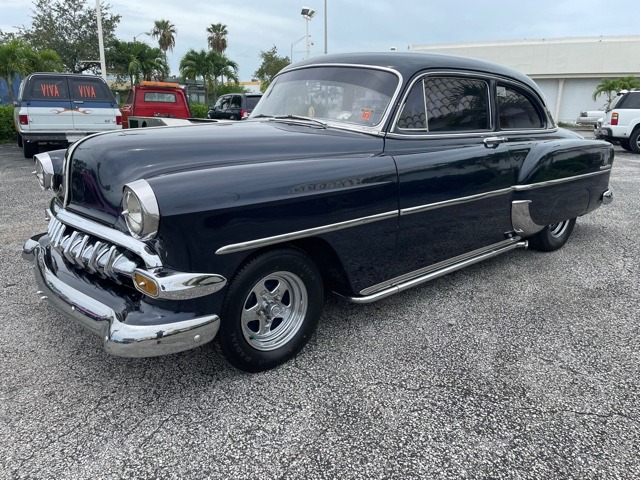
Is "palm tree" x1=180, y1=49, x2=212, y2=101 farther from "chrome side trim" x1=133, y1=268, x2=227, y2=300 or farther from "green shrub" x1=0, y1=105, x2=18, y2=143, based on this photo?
"chrome side trim" x1=133, y1=268, x2=227, y2=300

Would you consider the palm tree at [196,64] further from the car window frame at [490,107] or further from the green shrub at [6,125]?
the car window frame at [490,107]

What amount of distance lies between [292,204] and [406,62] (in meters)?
1.52

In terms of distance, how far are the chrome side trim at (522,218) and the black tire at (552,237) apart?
0.61 m

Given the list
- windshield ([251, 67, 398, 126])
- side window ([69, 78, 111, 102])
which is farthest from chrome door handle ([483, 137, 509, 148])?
side window ([69, 78, 111, 102])

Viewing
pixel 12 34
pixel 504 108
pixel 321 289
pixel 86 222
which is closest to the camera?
pixel 86 222

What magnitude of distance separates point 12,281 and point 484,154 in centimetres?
375

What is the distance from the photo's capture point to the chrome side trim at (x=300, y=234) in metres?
2.31

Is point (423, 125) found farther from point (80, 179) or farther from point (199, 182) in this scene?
point (80, 179)

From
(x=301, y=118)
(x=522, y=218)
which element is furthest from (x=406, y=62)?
(x=522, y=218)

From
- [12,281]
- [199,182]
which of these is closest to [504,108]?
[199,182]

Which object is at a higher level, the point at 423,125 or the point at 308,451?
the point at 423,125

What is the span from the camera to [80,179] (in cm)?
268

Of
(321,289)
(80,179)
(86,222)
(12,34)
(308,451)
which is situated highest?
(12,34)

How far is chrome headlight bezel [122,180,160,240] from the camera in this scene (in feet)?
6.89
